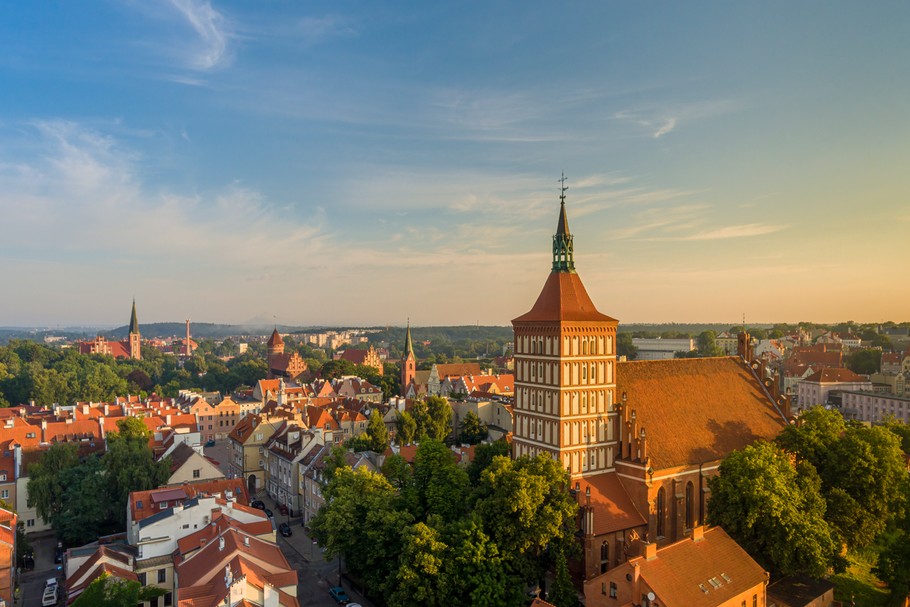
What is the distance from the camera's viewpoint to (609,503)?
141 feet

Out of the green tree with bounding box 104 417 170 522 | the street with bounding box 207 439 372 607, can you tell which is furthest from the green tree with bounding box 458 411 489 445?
the green tree with bounding box 104 417 170 522

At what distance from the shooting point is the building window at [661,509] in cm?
4428

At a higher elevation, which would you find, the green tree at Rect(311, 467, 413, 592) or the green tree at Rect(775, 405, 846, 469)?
the green tree at Rect(775, 405, 846, 469)

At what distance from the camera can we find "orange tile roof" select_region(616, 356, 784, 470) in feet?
153

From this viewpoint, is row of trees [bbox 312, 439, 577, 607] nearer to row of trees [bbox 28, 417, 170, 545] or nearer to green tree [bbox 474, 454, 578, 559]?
green tree [bbox 474, 454, 578, 559]

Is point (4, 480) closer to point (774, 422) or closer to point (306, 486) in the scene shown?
point (306, 486)

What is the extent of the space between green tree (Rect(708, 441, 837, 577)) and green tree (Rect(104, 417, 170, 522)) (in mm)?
48309

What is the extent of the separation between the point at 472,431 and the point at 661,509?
41843 mm

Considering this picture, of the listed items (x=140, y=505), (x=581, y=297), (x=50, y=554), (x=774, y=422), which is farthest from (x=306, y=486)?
(x=774, y=422)

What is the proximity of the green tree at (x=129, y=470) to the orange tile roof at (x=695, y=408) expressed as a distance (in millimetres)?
43345

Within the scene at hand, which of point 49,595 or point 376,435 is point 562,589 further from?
point 49,595

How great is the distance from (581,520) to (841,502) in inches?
740

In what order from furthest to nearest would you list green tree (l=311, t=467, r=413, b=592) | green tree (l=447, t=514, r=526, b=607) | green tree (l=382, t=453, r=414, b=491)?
1. green tree (l=382, t=453, r=414, b=491)
2. green tree (l=311, t=467, r=413, b=592)
3. green tree (l=447, t=514, r=526, b=607)

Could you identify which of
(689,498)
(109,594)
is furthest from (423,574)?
(689,498)
